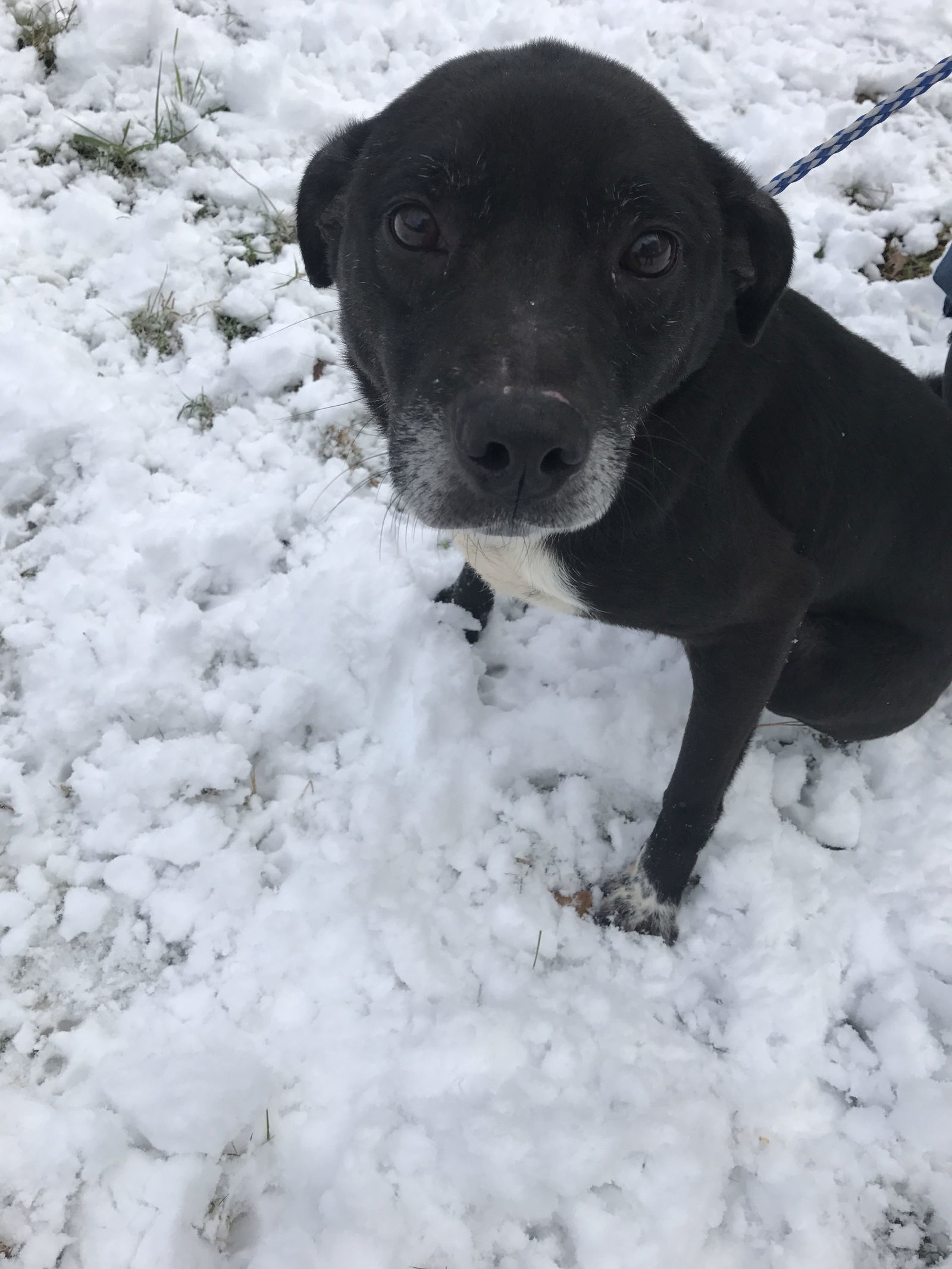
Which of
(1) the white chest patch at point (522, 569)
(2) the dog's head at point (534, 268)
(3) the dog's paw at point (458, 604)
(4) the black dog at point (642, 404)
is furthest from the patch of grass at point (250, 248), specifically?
(1) the white chest patch at point (522, 569)

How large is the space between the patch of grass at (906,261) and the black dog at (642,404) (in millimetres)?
1934

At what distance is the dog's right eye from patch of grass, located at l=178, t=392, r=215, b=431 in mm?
1748

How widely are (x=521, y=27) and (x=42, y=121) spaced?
2369 mm

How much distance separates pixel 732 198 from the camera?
5.79 feet

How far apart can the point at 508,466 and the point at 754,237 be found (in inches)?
35.1

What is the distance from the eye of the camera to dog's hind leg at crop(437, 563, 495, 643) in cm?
275

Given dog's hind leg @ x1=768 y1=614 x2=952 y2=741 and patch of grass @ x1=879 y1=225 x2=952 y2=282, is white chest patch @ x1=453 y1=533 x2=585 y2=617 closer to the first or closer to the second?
dog's hind leg @ x1=768 y1=614 x2=952 y2=741

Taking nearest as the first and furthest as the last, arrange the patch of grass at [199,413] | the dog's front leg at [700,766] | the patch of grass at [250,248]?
1. the dog's front leg at [700,766]
2. the patch of grass at [199,413]
3. the patch of grass at [250,248]

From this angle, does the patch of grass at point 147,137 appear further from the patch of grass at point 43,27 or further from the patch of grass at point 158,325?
the patch of grass at point 158,325

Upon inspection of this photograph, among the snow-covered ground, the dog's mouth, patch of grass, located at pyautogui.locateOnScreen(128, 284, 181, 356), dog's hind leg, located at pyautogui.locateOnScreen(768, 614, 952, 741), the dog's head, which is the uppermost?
the dog's head

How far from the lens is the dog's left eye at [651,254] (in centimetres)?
159

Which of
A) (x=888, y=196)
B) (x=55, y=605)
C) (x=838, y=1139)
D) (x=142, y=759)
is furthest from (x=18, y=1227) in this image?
(x=888, y=196)

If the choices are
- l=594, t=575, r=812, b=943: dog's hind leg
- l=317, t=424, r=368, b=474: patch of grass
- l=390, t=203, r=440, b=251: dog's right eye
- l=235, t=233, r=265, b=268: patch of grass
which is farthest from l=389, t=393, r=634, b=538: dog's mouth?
l=235, t=233, r=265, b=268: patch of grass

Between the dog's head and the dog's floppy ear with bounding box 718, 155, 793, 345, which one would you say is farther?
the dog's floppy ear with bounding box 718, 155, 793, 345
